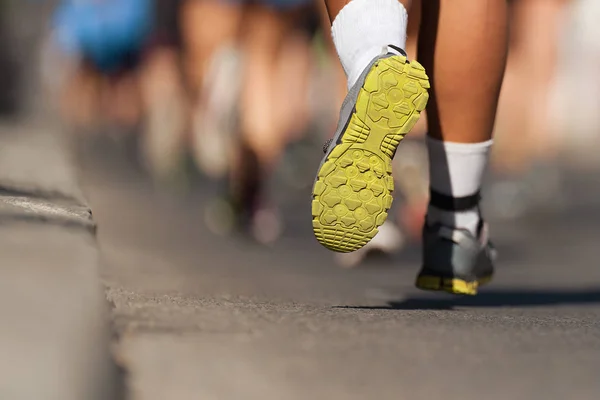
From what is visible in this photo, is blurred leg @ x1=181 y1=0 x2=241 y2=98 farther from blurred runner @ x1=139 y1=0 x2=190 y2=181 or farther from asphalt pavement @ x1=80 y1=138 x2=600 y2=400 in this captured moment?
asphalt pavement @ x1=80 y1=138 x2=600 y2=400

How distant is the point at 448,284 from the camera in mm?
2754

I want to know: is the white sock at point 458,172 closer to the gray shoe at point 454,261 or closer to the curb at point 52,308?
the gray shoe at point 454,261

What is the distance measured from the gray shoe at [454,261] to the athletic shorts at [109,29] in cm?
686

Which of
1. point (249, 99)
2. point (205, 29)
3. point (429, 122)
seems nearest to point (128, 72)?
point (205, 29)

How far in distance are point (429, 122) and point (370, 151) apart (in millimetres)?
459

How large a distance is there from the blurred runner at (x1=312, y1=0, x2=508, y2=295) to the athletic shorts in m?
6.85

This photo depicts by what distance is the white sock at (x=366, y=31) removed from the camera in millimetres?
2510

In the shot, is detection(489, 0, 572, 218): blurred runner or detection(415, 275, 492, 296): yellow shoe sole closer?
detection(415, 275, 492, 296): yellow shoe sole

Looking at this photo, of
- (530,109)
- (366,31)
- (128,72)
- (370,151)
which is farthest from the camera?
(128,72)

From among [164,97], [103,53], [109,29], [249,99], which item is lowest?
[103,53]

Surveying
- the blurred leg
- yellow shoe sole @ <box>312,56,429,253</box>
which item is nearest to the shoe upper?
yellow shoe sole @ <box>312,56,429,253</box>

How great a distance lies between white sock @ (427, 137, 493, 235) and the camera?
2.77 metres

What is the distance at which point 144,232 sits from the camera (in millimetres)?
4996

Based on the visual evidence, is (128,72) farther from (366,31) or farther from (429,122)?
(366,31)
